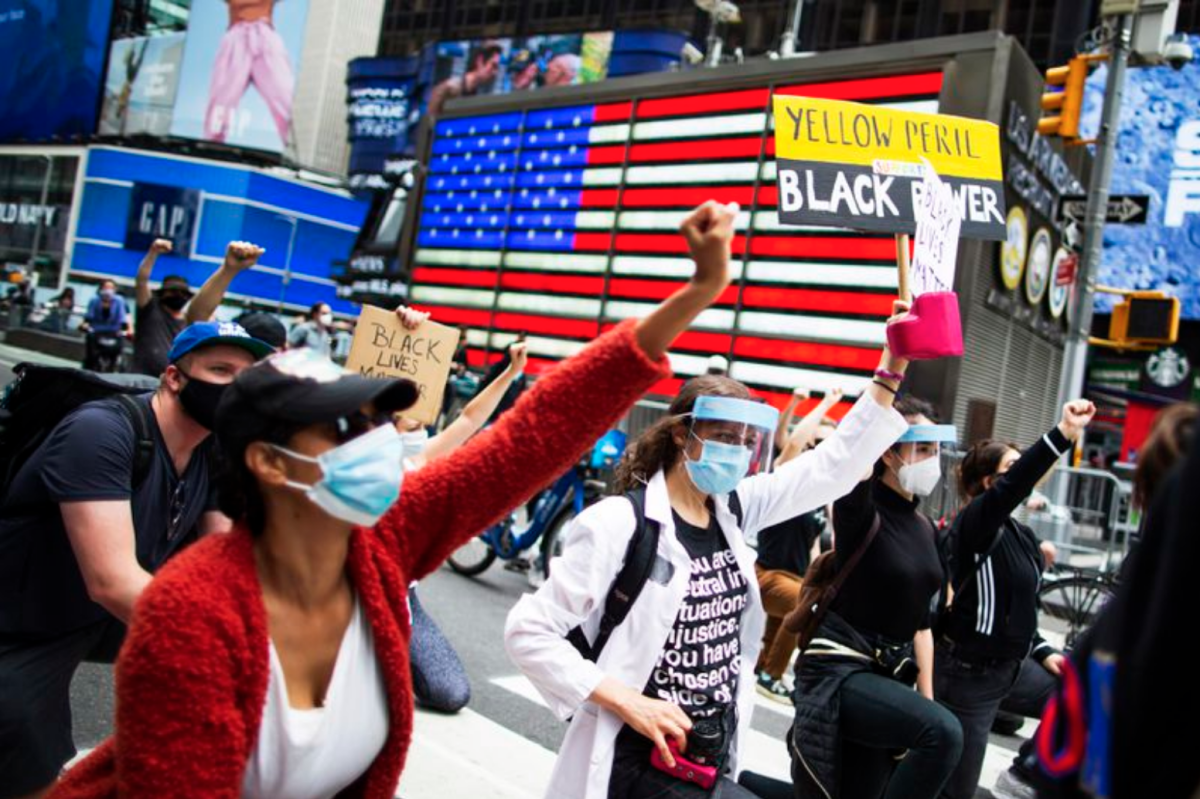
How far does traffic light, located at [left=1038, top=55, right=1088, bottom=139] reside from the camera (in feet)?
34.5

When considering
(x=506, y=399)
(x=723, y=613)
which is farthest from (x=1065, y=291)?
(x=723, y=613)

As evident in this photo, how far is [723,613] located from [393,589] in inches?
47.1

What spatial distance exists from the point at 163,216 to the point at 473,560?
38.5 meters

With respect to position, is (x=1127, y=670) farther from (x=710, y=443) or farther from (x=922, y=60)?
(x=922, y=60)

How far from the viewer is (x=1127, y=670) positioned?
117 centimetres

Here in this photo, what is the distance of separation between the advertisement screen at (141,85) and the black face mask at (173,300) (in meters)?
41.5

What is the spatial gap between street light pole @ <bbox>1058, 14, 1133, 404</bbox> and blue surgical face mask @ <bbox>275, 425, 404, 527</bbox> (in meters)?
10.7

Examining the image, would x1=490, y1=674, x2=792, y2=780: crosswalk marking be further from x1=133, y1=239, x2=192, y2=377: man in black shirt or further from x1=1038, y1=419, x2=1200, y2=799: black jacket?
x1=1038, y1=419, x2=1200, y2=799: black jacket

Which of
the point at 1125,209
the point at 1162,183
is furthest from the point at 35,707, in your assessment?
the point at 1162,183

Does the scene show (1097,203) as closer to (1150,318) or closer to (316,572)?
(1150,318)

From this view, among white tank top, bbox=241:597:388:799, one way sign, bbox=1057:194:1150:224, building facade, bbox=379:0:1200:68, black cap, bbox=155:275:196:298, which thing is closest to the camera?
white tank top, bbox=241:597:388:799

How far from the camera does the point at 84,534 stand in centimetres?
262

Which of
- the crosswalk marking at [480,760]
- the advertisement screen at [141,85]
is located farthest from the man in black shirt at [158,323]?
the advertisement screen at [141,85]

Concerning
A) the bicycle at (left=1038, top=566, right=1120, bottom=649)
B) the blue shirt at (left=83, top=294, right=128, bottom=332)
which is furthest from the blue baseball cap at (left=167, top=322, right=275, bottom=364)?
the blue shirt at (left=83, top=294, right=128, bottom=332)
